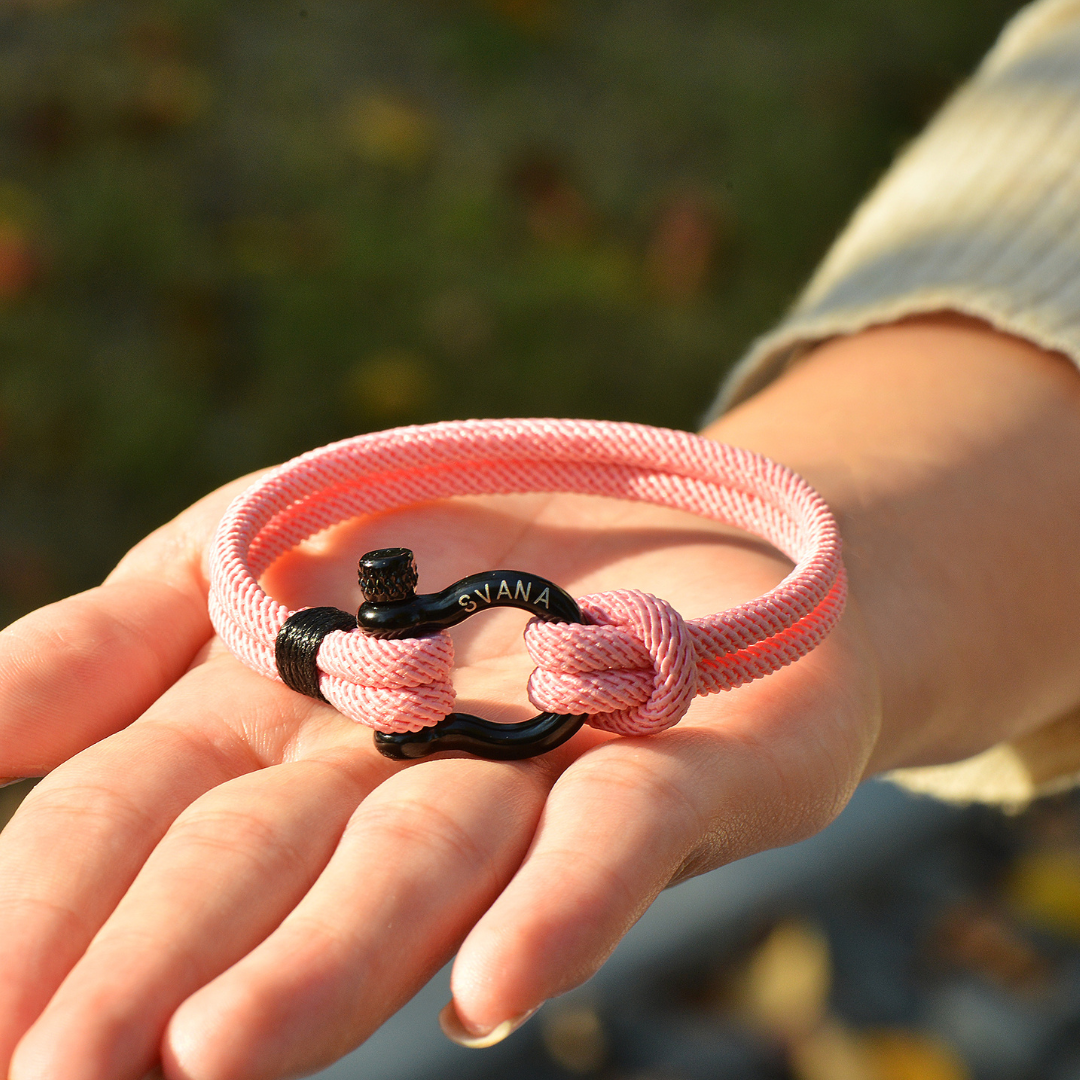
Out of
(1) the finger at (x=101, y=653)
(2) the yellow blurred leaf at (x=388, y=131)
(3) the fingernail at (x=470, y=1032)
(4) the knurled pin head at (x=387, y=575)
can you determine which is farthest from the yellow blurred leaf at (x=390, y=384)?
(3) the fingernail at (x=470, y=1032)

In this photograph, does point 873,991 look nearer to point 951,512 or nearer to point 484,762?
point 951,512

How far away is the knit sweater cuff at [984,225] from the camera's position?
2102 mm

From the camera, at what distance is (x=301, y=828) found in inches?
51.4

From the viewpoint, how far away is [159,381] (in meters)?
3.35

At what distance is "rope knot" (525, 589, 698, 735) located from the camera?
1.41m

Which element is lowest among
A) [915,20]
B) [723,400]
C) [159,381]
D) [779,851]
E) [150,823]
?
[159,381]

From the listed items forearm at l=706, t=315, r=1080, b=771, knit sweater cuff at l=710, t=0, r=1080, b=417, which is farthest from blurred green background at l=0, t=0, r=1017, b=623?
forearm at l=706, t=315, r=1080, b=771

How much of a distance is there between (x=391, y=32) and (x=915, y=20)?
182 centimetres

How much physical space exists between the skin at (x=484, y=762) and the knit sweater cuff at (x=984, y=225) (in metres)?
0.08

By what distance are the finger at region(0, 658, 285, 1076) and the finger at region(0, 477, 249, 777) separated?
75 millimetres

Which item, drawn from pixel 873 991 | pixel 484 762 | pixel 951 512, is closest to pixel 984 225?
pixel 951 512

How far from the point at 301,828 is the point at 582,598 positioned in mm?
470

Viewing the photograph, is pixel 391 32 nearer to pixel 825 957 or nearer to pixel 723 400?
pixel 723 400

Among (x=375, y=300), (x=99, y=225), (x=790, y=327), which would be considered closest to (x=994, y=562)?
(x=790, y=327)
